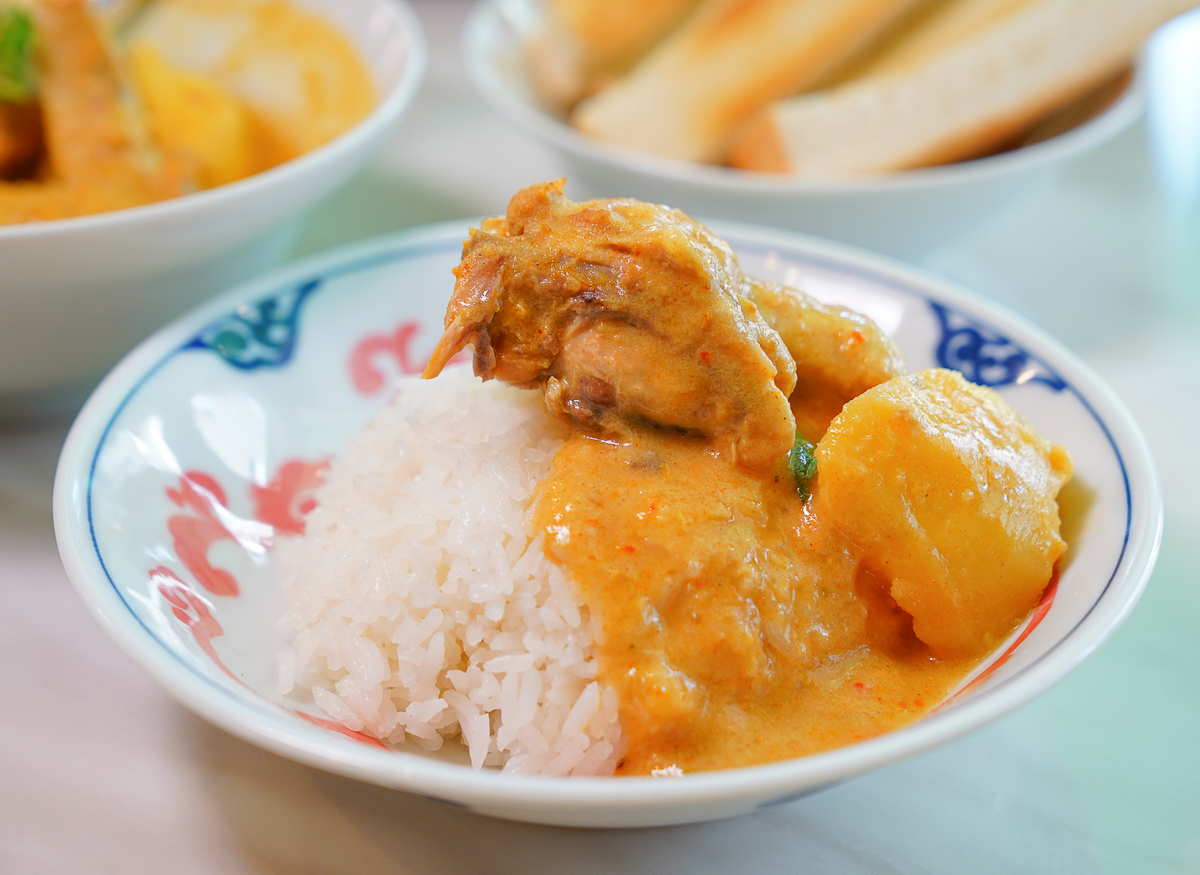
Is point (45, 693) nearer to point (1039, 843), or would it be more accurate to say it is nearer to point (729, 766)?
point (729, 766)

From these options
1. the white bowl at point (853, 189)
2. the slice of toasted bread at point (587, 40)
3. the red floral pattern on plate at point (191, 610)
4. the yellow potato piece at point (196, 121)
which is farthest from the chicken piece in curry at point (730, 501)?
the slice of toasted bread at point (587, 40)

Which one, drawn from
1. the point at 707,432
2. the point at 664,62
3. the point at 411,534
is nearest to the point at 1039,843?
the point at 707,432

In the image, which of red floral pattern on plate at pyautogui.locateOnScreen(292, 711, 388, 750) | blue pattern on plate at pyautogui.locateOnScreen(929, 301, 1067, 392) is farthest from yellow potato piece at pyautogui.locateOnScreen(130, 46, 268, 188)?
blue pattern on plate at pyautogui.locateOnScreen(929, 301, 1067, 392)

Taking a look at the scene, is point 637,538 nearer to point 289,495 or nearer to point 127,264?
point 289,495

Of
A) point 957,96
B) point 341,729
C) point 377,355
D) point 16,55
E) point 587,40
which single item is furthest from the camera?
point 587,40

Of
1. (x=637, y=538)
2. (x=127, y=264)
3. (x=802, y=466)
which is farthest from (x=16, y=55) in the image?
(x=802, y=466)

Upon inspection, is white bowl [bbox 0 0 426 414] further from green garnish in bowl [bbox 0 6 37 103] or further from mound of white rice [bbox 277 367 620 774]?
mound of white rice [bbox 277 367 620 774]
